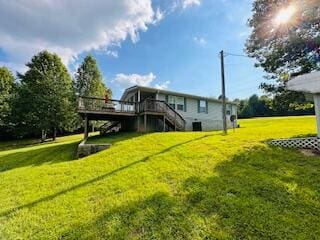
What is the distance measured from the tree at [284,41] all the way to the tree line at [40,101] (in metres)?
20.6

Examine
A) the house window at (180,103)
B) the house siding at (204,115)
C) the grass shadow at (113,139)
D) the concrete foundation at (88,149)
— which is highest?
the house window at (180,103)

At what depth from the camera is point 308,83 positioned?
373 inches

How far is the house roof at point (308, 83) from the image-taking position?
30.1 ft

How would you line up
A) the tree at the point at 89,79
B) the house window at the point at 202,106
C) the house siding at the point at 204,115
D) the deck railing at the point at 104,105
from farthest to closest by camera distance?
the tree at the point at 89,79, the house window at the point at 202,106, the house siding at the point at 204,115, the deck railing at the point at 104,105

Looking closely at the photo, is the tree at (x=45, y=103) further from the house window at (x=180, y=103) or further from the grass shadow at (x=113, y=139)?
the house window at (x=180, y=103)

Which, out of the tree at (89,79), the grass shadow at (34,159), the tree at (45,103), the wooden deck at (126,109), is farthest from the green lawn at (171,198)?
the tree at (89,79)

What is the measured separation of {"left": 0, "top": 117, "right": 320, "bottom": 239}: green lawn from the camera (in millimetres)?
4504

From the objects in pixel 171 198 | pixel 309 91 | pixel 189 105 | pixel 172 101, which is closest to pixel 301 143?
pixel 309 91

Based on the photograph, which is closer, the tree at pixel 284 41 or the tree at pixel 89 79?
the tree at pixel 284 41

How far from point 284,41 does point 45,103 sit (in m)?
23.7

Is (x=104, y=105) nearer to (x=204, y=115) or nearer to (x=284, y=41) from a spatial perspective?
(x=204, y=115)

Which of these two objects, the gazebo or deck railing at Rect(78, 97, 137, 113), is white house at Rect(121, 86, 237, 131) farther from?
the gazebo

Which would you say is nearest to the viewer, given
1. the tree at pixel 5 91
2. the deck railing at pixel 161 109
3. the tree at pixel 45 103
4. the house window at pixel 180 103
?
the deck railing at pixel 161 109

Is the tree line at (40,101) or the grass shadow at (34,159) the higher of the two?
the tree line at (40,101)
